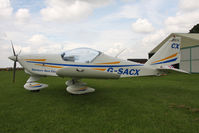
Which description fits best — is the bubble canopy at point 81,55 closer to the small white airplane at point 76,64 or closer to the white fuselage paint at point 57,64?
the small white airplane at point 76,64

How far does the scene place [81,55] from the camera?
4984 mm

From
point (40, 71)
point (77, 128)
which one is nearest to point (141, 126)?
point (77, 128)

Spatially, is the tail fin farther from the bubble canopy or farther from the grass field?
the bubble canopy

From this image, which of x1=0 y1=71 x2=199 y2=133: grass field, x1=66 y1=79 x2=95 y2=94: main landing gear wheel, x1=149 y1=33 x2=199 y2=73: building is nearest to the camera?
x1=0 y1=71 x2=199 y2=133: grass field

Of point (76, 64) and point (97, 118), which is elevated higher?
point (76, 64)

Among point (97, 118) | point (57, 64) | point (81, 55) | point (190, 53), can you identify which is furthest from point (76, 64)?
point (190, 53)

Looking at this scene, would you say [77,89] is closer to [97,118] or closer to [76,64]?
[76,64]

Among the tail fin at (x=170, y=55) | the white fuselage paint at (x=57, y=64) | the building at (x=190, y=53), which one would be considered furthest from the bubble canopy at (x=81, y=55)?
the building at (x=190, y=53)

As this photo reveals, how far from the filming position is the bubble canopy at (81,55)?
194 inches

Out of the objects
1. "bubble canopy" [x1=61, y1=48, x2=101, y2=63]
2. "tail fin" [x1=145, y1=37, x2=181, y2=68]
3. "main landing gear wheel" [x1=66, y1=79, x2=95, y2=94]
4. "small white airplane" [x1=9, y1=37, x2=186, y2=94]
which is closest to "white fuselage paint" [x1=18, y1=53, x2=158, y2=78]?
"small white airplane" [x1=9, y1=37, x2=186, y2=94]

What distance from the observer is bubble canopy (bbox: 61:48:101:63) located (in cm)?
493

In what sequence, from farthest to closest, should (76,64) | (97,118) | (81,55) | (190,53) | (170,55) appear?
(190,53)
(170,55)
(81,55)
(76,64)
(97,118)

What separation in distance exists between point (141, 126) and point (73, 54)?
11.2ft

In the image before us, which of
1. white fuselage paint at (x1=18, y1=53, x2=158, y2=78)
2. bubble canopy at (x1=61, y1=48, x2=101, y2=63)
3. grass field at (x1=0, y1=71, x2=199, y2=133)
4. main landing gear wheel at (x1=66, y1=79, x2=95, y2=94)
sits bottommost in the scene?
grass field at (x1=0, y1=71, x2=199, y2=133)
